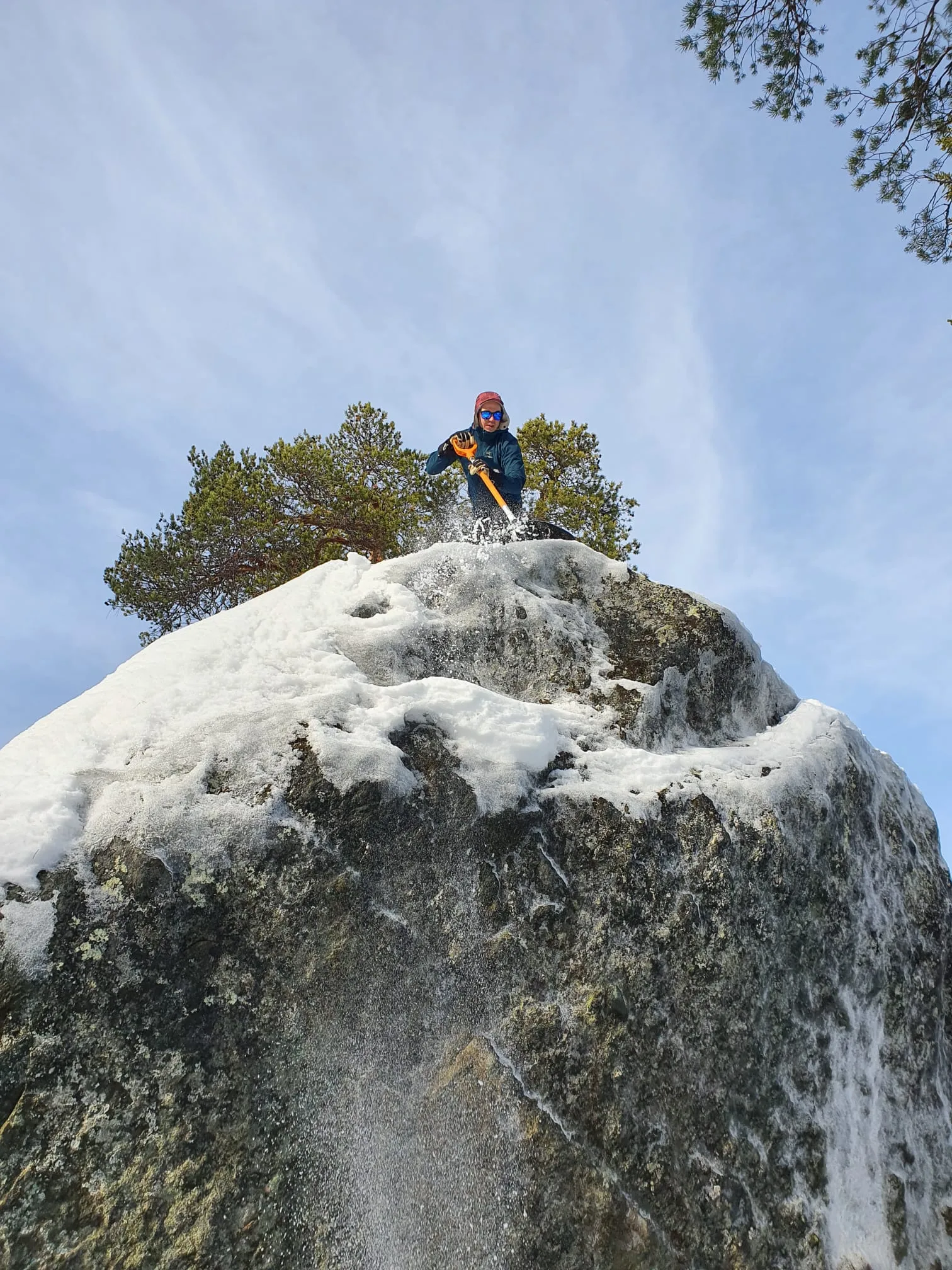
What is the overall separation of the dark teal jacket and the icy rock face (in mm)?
4024

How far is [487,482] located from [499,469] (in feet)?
1.10

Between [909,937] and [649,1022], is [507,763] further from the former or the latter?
[909,937]

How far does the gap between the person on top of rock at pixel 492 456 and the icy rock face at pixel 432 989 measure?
4.05 metres

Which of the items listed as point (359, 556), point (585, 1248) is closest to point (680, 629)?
point (359, 556)

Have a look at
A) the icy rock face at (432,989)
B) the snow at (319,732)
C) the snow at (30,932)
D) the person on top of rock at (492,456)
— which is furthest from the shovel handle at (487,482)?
the snow at (30,932)

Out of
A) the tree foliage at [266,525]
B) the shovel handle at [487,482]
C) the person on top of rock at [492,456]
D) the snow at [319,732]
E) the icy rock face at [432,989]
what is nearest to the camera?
the icy rock face at [432,989]

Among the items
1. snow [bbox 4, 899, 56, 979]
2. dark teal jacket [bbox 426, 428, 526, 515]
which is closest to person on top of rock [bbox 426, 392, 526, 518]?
dark teal jacket [bbox 426, 428, 526, 515]

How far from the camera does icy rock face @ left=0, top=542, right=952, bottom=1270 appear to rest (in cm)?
347

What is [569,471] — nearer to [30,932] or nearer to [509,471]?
[509,471]

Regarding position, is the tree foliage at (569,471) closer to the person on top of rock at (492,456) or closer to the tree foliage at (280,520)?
the tree foliage at (280,520)

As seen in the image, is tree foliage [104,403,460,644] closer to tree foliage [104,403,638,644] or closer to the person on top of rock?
tree foliage [104,403,638,644]

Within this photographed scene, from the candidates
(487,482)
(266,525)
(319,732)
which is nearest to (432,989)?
(319,732)

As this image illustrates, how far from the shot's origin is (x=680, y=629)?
21.7 feet

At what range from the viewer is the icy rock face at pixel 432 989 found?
11.4 ft
